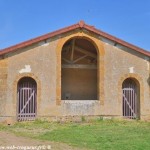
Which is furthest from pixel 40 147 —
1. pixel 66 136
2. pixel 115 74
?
pixel 115 74

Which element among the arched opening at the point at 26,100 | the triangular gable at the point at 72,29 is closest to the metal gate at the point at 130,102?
the triangular gable at the point at 72,29

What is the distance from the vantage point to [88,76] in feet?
77.5

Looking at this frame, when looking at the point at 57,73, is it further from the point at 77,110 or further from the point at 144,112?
the point at 144,112

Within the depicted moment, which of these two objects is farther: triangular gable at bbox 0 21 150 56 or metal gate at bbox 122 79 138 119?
metal gate at bbox 122 79 138 119

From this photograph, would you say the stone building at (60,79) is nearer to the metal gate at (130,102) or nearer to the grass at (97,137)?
the metal gate at (130,102)

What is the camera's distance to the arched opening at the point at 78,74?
23.0 m

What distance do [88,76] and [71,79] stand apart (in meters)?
1.11

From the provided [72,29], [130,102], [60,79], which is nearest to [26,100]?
[60,79]

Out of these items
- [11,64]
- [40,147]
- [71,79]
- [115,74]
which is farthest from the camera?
[71,79]

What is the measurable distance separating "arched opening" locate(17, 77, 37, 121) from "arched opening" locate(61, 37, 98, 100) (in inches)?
155

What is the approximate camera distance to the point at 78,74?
23.6 m

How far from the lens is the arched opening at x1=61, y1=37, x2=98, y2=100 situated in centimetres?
2295

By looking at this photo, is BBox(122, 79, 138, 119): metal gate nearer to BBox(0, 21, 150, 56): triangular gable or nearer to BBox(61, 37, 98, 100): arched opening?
BBox(0, 21, 150, 56): triangular gable

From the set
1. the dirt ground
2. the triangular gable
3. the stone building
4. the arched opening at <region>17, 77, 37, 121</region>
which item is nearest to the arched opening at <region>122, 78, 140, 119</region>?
the stone building
